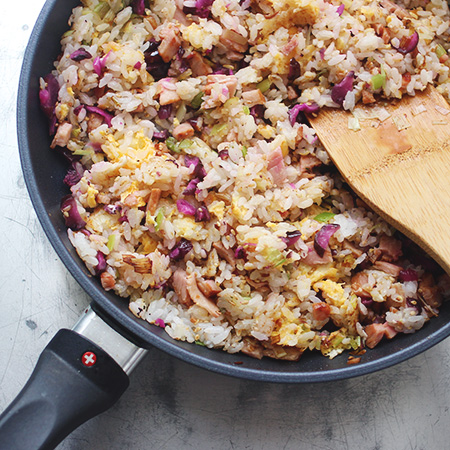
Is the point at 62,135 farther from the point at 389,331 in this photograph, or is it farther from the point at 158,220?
the point at 389,331

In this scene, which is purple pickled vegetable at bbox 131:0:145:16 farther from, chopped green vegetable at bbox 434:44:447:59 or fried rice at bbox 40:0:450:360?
chopped green vegetable at bbox 434:44:447:59

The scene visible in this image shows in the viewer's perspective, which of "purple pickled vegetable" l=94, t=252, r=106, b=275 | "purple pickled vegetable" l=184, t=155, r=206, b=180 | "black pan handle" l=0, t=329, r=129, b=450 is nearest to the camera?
"black pan handle" l=0, t=329, r=129, b=450

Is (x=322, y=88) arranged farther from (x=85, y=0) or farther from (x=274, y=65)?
(x=85, y=0)

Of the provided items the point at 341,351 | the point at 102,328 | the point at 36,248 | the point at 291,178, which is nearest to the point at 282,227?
the point at 291,178

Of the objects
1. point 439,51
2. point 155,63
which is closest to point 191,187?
point 155,63

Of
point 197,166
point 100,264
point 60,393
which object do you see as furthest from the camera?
point 197,166

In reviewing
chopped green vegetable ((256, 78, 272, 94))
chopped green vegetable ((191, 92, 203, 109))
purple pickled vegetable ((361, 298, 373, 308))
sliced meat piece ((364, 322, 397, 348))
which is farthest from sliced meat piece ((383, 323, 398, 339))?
chopped green vegetable ((191, 92, 203, 109))
